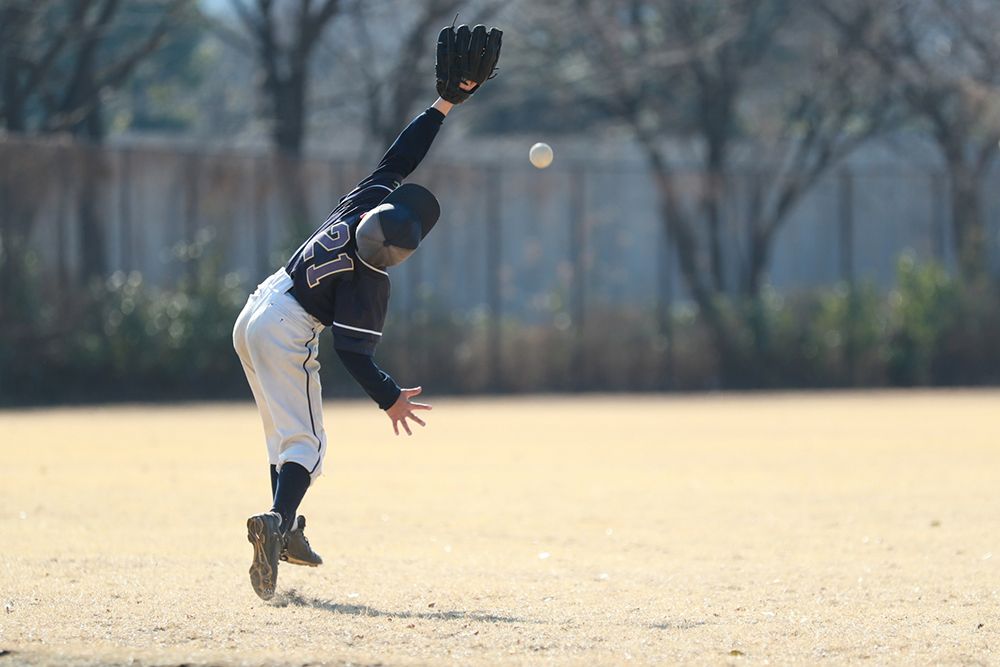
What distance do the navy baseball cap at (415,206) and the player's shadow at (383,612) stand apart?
1493 millimetres

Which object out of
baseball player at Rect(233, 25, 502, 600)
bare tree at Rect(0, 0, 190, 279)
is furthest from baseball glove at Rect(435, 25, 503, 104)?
bare tree at Rect(0, 0, 190, 279)

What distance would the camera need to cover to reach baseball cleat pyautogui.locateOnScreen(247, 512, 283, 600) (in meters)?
6.04

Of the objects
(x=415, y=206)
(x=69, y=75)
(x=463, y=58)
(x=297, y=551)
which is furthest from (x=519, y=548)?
(x=69, y=75)

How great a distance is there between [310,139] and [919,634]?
27.7 metres

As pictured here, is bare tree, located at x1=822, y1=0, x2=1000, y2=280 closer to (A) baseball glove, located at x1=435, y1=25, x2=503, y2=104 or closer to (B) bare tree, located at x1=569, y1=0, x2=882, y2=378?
(B) bare tree, located at x1=569, y1=0, x2=882, y2=378

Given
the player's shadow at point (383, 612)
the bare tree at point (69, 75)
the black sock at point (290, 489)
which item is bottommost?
the player's shadow at point (383, 612)

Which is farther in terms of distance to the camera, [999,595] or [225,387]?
[225,387]

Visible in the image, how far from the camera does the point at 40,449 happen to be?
1280 cm

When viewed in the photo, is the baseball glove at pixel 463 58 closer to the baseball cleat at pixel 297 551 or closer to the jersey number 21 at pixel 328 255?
the jersey number 21 at pixel 328 255

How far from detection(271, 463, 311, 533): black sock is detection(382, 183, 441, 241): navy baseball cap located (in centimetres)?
111

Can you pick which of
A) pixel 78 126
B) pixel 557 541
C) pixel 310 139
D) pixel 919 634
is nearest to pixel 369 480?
pixel 557 541

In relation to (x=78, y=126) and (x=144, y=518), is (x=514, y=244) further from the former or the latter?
(x=144, y=518)

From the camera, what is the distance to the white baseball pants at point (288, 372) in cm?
647

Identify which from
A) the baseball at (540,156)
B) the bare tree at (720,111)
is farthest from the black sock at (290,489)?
the bare tree at (720,111)
